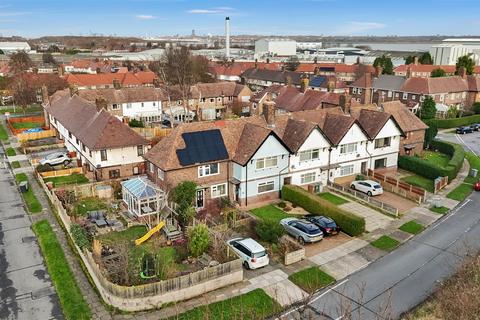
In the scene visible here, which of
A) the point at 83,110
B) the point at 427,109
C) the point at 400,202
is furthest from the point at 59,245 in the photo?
the point at 427,109

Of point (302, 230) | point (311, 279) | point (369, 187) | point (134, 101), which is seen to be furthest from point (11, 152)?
point (311, 279)

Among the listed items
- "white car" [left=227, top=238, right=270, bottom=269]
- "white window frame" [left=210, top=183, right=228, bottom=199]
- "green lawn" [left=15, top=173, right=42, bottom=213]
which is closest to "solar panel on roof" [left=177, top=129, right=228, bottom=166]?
"white window frame" [left=210, top=183, right=228, bottom=199]

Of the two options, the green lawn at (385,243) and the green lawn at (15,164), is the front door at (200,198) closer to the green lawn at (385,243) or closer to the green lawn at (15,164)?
the green lawn at (385,243)

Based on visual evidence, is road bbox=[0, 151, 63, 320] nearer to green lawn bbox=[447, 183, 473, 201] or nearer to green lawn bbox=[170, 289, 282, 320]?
green lawn bbox=[170, 289, 282, 320]

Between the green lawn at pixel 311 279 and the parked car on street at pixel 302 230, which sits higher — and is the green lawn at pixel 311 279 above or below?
below

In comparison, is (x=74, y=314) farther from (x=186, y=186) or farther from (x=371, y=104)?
(x=371, y=104)

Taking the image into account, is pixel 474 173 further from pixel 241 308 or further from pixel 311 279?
pixel 241 308

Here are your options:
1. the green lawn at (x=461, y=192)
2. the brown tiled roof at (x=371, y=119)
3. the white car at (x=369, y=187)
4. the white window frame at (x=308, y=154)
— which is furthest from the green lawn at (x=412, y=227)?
the brown tiled roof at (x=371, y=119)
